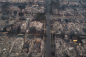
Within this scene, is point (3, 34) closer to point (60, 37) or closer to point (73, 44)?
point (60, 37)

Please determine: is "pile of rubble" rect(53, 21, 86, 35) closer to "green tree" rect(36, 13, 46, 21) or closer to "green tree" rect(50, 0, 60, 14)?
"green tree" rect(36, 13, 46, 21)

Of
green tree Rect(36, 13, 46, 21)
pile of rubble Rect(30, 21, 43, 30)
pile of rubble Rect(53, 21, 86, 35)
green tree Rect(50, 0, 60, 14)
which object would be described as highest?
green tree Rect(50, 0, 60, 14)

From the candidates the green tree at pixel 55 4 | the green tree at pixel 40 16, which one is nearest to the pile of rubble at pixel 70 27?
the green tree at pixel 40 16

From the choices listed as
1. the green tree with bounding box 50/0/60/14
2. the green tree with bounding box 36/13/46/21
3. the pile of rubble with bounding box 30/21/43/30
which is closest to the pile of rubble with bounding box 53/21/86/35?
the pile of rubble with bounding box 30/21/43/30

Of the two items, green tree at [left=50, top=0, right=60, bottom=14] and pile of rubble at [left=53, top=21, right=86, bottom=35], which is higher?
green tree at [left=50, top=0, right=60, bottom=14]

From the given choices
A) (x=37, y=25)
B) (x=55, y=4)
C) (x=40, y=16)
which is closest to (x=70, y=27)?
(x=37, y=25)

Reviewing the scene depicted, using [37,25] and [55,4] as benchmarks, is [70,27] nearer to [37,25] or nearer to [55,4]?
[37,25]

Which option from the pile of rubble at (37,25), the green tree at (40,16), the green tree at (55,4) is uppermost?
the green tree at (55,4)

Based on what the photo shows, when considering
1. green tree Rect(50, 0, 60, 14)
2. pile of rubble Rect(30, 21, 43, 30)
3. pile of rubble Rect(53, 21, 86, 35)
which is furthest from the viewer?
green tree Rect(50, 0, 60, 14)

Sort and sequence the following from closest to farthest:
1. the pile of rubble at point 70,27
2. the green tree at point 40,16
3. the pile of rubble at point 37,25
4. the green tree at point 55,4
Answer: the pile of rubble at point 70,27 → the pile of rubble at point 37,25 → the green tree at point 40,16 → the green tree at point 55,4

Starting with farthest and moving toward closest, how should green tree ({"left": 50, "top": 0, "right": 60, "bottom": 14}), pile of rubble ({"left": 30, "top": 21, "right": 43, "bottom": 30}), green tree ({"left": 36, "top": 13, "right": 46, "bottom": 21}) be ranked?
green tree ({"left": 50, "top": 0, "right": 60, "bottom": 14})
green tree ({"left": 36, "top": 13, "right": 46, "bottom": 21})
pile of rubble ({"left": 30, "top": 21, "right": 43, "bottom": 30})

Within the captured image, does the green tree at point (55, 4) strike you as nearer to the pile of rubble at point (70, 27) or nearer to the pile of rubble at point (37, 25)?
the pile of rubble at point (70, 27)

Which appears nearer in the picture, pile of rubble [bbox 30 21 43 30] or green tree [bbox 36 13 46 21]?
pile of rubble [bbox 30 21 43 30]
